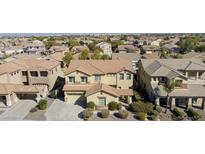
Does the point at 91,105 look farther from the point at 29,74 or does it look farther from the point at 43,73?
the point at 29,74

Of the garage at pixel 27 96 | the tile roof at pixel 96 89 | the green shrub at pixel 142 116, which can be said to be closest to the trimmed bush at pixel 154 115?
the green shrub at pixel 142 116

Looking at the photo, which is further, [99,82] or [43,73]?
[43,73]

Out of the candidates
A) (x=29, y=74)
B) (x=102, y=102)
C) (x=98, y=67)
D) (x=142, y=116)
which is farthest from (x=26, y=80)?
(x=142, y=116)

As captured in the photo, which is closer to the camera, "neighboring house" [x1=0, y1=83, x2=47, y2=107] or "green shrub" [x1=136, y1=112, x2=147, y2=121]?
"green shrub" [x1=136, y1=112, x2=147, y2=121]

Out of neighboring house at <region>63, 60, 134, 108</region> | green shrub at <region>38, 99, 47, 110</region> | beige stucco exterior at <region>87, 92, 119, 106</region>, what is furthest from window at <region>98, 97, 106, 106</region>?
green shrub at <region>38, 99, 47, 110</region>

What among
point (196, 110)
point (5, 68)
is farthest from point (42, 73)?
point (196, 110)

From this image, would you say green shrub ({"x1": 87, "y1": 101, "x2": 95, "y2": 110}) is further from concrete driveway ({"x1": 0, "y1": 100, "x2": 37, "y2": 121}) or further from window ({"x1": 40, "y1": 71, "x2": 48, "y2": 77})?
window ({"x1": 40, "y1": 71, "x2": 48, "y2": 77})
